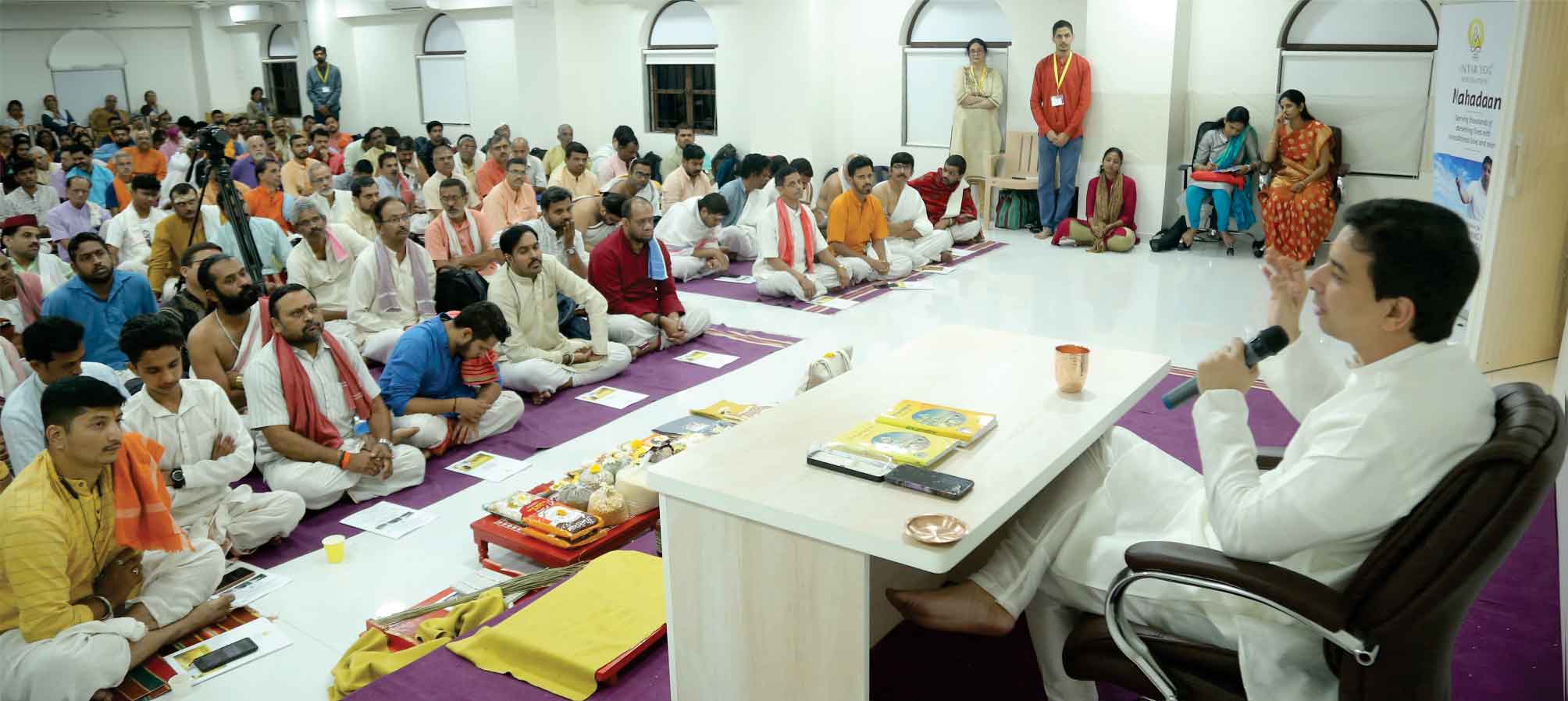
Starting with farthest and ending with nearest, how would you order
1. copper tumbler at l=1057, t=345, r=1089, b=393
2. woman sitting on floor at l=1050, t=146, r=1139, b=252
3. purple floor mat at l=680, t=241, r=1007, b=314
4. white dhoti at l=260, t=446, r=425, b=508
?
1. woman sitting on floor at l=1050, t=146, r=1139, b=252
2. purple floor mat at l=680, t=241, r=1007, b=314
3. white dhoti at l=260, t=446, r=425, b=508
4. copper tumbler at l=1057, t=345, r=1089, b=393

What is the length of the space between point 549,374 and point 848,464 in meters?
3.47

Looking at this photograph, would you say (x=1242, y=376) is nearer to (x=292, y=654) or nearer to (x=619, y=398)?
(x=292, y=654)

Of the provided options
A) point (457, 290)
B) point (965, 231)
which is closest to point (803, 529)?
point (457, 290)

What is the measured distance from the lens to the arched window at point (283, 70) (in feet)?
56.6

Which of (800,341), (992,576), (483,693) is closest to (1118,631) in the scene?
(992,576)

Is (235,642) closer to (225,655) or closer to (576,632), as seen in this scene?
(225,655)

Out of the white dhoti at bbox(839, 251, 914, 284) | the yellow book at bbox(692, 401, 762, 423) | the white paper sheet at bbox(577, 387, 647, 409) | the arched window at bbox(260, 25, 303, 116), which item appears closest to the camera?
the yellow book at bbox(692, 401, 762, 423)

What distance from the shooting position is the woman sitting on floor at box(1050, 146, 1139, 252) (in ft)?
29.9

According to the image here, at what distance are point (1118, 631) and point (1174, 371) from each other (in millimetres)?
3834

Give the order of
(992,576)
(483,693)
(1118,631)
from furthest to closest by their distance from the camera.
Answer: (483,693) < (992,576) < (1118,631)

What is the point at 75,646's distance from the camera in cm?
291

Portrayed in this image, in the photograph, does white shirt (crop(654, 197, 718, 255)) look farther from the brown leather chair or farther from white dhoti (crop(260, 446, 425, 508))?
the brown leather chair

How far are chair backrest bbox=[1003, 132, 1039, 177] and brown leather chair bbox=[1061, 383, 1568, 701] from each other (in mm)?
8502

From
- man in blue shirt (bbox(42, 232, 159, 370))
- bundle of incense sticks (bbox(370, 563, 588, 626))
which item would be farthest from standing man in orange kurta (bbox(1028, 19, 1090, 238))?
bundle of incense sticks (bbox(370, 563, 588, 626))
